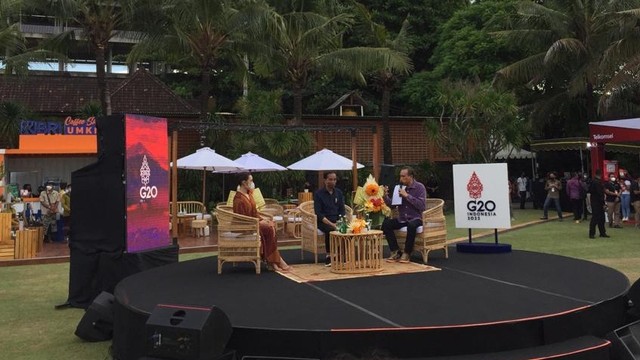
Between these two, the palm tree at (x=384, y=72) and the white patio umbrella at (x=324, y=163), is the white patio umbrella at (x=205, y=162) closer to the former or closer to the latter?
the white patio umbrella at (x=324, y=163)

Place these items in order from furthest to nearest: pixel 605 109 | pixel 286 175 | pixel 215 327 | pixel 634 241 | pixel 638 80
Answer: pixel 605 109, pixel 286 175, pixel 638 80, pixel 634 241, pixel 215 327

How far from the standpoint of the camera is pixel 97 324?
→ 5914mm

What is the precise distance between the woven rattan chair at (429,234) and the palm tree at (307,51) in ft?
36.2

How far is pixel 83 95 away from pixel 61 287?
19.5m

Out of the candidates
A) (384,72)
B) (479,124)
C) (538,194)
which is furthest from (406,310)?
(538,194)

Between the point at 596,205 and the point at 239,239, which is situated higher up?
the point at 596,205

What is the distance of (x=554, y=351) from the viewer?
4.52 metres

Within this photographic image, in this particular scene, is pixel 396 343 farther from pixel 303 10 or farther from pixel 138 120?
pixel 303 10

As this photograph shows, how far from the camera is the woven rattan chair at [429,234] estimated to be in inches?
321

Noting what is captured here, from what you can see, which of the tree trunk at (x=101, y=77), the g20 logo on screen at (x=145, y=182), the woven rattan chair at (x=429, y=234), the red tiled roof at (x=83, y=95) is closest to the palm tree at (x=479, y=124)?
the red tiled roof at (x=83, y=95)

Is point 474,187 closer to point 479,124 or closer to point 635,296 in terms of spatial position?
point 635,296

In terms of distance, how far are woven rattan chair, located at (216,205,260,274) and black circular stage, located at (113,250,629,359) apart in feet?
0.83

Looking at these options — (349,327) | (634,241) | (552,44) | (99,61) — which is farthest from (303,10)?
(349,327)

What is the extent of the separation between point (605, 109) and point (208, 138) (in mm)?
14961
